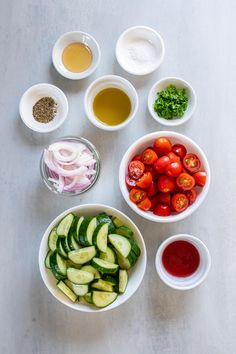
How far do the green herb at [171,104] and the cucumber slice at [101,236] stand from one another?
59cm

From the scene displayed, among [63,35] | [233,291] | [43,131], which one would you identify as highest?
[63,35]

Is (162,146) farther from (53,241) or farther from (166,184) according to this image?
(53,241)

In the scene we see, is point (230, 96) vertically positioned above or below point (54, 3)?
below

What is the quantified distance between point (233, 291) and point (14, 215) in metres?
1.07

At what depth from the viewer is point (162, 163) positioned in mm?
2053

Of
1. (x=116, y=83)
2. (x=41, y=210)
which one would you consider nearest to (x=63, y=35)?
(x=116, y=83)

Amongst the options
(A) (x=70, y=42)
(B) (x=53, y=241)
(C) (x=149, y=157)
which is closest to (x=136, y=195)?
(C) (x=149, y=157)

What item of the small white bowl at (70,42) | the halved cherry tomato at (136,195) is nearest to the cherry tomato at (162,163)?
the halved cherry tomato at (136,195)

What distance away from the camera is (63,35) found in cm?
226

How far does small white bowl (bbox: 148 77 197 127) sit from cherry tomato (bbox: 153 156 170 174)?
226 millimetres

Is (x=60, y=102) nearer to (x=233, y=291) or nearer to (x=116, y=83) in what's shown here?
(x=116, y=83)

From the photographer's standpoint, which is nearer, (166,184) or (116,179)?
(166,184)

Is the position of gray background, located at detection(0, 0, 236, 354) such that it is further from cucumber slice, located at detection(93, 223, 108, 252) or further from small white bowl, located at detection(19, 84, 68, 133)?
cucumber slice, located at detection(93, 223, 108, 252)

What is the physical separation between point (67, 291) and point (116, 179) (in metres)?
0.55
